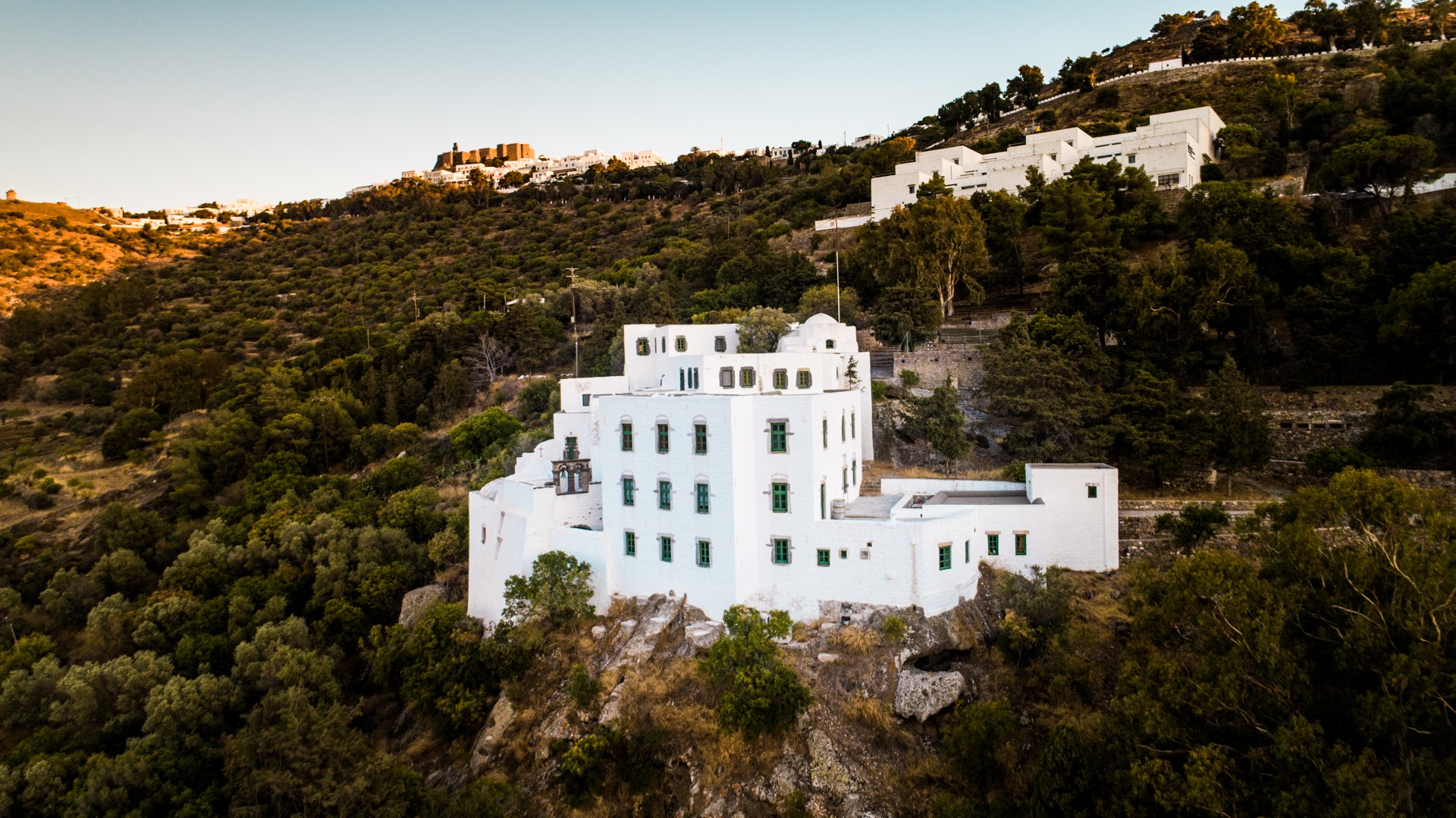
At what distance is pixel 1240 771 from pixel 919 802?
7.04m

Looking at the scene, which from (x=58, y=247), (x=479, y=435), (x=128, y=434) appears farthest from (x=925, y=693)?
(x=58, y=247)

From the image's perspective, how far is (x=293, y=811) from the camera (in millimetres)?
21250

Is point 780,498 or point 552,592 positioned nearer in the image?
point 780,498

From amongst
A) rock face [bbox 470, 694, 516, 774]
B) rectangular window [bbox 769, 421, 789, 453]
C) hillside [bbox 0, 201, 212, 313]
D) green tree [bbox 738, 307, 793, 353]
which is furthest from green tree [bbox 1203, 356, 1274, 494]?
hillside [bbox 0, 201, 212, 313]

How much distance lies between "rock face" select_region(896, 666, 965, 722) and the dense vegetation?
1005mm

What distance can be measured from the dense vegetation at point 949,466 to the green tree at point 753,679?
0.09m

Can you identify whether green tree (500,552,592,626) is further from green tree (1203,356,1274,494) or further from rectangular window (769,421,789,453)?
green tree (1203,356,1274,494)

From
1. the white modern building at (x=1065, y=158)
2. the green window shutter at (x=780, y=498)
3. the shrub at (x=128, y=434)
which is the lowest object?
the shrub at (x=128, y=434)

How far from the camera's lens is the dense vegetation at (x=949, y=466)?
1509cm

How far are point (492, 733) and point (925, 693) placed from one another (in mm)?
12339

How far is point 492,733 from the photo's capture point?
23078 mm

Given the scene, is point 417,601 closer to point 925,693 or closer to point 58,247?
point 925,693

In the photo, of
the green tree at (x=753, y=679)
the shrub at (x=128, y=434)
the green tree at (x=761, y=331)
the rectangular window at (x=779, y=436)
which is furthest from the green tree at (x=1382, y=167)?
the shrub at (x=128, y=434)

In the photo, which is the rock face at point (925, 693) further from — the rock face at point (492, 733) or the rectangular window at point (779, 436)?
the rock face at point (492, 733)
